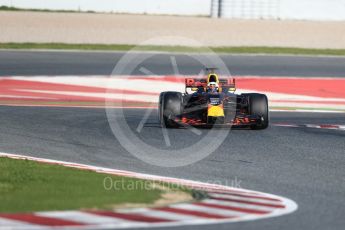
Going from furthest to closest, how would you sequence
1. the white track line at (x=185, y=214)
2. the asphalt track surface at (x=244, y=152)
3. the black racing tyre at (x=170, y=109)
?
the black racing tyre at (x=170, y=109)
the asphalt track surface at (x=244, y=152)
the white track line at (x=185, y=214)

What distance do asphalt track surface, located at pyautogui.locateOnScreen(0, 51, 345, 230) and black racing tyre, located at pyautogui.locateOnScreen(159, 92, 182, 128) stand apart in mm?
204

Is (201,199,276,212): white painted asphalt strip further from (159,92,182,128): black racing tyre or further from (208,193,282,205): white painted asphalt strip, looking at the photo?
(159,92,182,128): black racing tyre

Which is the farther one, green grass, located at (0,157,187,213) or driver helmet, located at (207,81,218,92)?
driver helmet, located at (207,81,218,92)

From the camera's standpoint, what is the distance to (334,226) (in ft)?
29.8

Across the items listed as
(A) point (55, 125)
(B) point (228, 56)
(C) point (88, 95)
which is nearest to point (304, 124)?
(A) point (55, 125)

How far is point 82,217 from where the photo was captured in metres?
9.06

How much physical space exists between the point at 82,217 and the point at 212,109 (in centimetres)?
765

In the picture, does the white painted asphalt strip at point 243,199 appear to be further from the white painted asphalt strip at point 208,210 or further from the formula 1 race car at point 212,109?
the formula 1 race car at point 212,109

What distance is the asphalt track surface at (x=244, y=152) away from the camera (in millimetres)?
10375

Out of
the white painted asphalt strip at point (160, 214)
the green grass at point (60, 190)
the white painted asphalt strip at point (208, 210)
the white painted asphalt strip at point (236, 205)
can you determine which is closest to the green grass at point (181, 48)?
the green grass at point (60, 190)

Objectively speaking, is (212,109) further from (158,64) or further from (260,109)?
(158,64)

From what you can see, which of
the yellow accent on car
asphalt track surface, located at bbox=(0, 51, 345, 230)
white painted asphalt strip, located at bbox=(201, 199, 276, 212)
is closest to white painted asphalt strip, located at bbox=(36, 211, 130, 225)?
asphalt track surface, located at bbox=(0, 51, 345, 230)

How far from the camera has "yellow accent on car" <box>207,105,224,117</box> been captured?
16469mm

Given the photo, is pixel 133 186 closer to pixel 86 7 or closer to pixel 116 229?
pixel 116 229
